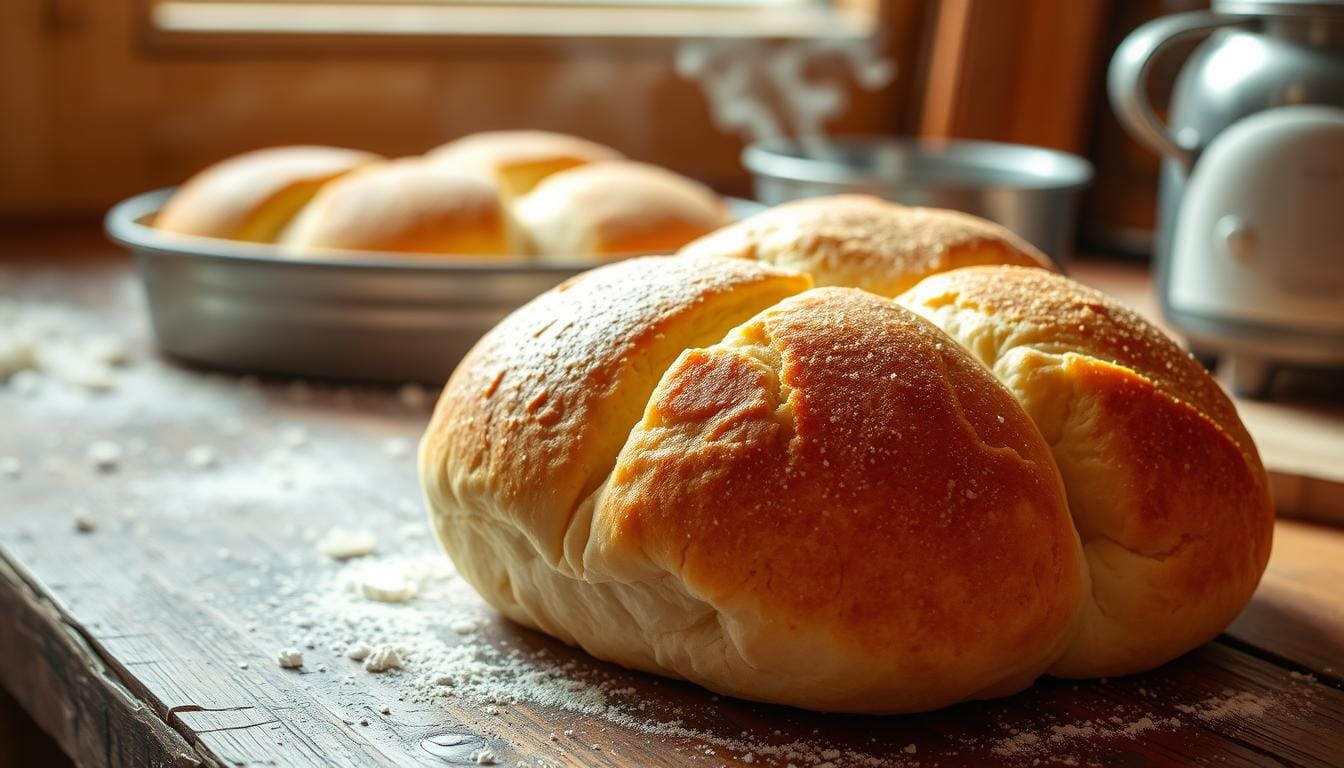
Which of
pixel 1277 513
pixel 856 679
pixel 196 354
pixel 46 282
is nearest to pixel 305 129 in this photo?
pixel 46 282

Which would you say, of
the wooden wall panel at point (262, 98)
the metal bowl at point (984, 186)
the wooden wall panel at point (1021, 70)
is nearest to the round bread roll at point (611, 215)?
the metal bowl at point (984, 186)

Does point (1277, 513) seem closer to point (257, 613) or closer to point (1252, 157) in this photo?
point (1252, 157)

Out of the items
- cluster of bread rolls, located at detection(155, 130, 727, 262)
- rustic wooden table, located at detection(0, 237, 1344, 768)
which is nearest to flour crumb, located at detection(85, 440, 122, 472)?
rustic wooden table, located at detection(0, 237, 1344, 768)

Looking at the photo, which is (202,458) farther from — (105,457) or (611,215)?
(611,215)

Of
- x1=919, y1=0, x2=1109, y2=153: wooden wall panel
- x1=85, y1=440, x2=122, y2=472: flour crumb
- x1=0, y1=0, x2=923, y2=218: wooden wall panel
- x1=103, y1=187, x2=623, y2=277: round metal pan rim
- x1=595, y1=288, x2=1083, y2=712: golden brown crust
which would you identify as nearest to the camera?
x1=595, y1=288, x2=1083, y2=712: golden brown crust

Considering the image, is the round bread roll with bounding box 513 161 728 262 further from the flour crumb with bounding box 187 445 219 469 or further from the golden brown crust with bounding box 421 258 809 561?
the golden brown crust with bounding box 421 258 809 561

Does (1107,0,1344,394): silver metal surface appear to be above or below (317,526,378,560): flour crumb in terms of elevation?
above

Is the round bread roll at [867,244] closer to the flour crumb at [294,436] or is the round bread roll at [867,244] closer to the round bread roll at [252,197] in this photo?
the flour crumb at [294,436]
